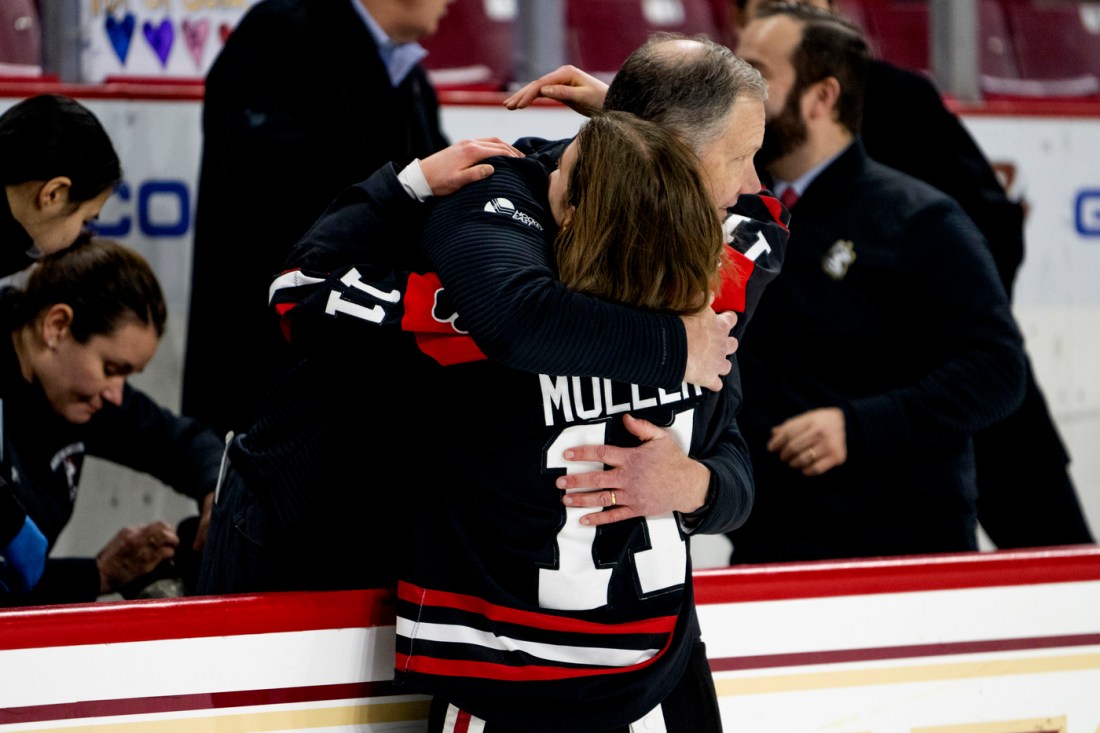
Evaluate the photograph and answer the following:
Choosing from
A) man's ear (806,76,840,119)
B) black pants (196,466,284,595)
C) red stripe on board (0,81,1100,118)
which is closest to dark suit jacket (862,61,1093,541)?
man's ear (806,76,840,119)

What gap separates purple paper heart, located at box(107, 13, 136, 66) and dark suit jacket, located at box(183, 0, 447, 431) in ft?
→ 2.36

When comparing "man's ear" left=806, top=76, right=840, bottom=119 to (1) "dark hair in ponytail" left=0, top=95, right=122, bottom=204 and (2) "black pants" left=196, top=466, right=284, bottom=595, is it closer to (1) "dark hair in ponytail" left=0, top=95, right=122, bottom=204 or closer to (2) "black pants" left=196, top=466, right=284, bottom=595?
(1) "dark hair in ponytail" left=0, top=95, right=122, bottom=204

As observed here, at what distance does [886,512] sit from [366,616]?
3.15 ft

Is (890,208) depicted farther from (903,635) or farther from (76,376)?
(76,376)

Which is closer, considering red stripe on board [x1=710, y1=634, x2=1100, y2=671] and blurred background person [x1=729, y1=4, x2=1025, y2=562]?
red stripe on board [x1=710, y1=634, x2=1100, y2=671]

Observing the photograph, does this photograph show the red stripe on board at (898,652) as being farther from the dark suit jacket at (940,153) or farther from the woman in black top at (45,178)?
the dark suit jacket at (940,153)

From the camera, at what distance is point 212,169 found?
225 cm

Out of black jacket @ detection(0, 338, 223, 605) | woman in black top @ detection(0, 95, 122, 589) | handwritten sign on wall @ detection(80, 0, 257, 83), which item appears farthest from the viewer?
handwritten sign on wall @ detection(80, 0, 257, 83)

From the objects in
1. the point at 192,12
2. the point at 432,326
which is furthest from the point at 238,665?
the point at 192,12

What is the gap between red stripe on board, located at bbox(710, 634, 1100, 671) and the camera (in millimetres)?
1591

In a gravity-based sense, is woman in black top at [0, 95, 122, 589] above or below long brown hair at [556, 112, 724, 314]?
below

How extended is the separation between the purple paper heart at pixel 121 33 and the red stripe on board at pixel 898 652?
196 cm

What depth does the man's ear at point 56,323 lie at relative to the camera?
201 cm

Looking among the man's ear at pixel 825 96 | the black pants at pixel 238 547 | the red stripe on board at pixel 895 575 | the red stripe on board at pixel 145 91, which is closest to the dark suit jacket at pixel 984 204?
the man's ear at pixel 825 96
